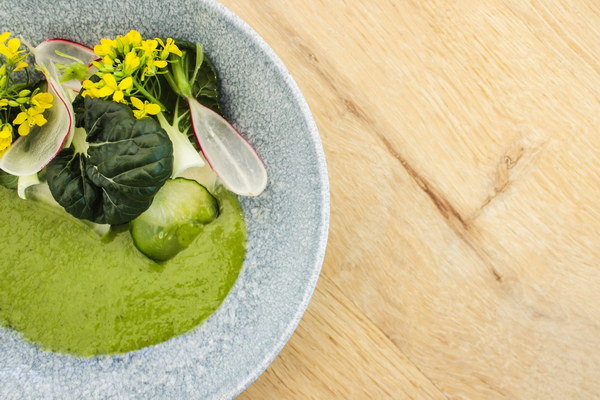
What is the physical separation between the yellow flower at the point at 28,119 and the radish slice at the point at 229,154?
0.88 ft

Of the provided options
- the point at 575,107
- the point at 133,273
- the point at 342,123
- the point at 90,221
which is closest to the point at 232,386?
the point at 133,273

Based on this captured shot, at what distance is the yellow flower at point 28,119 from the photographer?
943 mm

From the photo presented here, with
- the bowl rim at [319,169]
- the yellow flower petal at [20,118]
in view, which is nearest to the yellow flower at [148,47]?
the bowl rim at [319,169]

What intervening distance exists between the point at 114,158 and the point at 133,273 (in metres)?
0.25

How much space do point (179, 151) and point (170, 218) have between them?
0.44ft

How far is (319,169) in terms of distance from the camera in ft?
3.20

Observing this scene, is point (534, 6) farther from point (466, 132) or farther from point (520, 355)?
point (520, 355)

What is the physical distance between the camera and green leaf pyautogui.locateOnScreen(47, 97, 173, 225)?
94 cm

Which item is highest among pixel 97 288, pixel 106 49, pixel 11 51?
pixel 106 49

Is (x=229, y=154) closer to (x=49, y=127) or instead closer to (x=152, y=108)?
(x=152, y=108)

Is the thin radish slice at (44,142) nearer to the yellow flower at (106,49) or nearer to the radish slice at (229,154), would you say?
the yellow flower at (106,49)

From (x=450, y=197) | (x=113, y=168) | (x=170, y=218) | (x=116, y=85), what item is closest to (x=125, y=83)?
(x=116, y=85)

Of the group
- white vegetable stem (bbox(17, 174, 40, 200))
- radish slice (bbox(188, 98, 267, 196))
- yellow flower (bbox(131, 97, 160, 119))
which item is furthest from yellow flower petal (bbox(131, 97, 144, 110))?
white vegetable stem (bbox(17, 174, 40, 200))

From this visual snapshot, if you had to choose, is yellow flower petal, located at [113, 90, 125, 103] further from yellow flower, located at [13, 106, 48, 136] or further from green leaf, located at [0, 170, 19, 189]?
green leaf, located at [0, 170, 19, 189]
